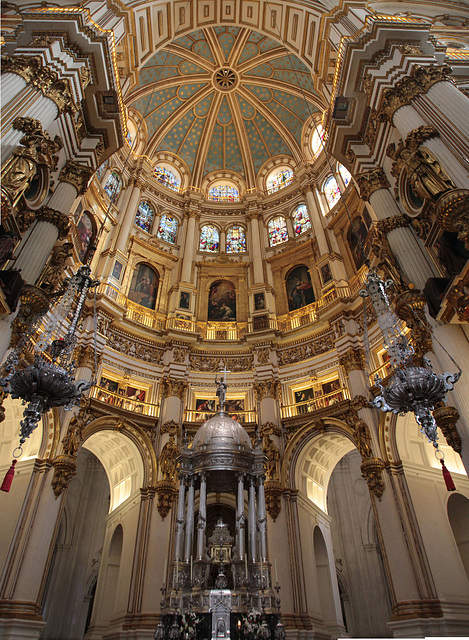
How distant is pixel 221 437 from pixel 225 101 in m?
23.8

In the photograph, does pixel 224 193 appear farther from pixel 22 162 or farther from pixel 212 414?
pixel 22 162

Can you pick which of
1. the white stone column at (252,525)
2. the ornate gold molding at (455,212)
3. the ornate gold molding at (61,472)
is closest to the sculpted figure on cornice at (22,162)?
the ornate gold molding at (61,472)

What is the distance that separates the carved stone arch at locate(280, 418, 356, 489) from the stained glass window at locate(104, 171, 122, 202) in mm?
15374

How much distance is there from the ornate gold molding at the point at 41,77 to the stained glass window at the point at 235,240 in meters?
14.2

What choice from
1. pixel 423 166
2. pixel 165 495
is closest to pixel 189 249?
pixel 165 495

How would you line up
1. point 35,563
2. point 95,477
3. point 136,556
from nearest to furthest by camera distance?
point 35,563, point 136,556, point 95,477

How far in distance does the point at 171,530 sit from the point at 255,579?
542cm

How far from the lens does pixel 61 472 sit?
44.3ft

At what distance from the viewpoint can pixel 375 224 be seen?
1277 cm

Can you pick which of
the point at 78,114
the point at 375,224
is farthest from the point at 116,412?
the point at 375,224

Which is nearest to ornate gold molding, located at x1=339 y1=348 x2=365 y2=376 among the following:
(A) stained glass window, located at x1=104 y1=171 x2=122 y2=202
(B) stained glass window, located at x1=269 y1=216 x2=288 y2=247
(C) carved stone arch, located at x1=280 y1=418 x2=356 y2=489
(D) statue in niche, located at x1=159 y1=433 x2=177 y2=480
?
(C) carved stone arch, located at x1=280 y1=418 x2=356 y2=489

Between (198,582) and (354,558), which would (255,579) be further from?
(354,558)

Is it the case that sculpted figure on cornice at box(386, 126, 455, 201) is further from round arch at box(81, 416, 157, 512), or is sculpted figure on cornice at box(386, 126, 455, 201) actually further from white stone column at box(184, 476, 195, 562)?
round arch at box(81, 416, 157, 512)

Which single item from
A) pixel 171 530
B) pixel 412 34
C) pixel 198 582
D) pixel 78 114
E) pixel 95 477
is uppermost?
pixel 412 34
